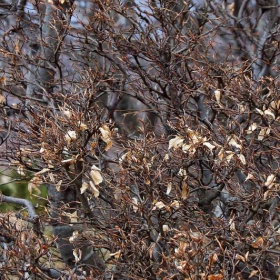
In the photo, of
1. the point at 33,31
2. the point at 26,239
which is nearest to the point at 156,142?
the point at 26,239

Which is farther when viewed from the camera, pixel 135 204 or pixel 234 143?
pixel 234 143

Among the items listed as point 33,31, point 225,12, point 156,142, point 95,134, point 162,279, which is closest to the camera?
point 162,279

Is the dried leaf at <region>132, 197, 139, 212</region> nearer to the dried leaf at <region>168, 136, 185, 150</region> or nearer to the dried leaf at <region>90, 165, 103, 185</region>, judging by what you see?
the dried leaf at <region>90, 165, 103, 185</region>

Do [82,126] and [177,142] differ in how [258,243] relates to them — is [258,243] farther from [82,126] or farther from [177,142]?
[82,126]

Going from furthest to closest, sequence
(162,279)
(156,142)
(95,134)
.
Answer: (156,142) < (95,134) < (162,279)

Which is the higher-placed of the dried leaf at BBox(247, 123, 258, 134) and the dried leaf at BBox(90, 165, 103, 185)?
the dried leaf at BBox(247, 123, 258, 134)

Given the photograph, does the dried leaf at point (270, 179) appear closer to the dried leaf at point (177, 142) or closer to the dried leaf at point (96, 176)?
the dried leaf at point (177, 142)

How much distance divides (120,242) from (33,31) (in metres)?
2.98

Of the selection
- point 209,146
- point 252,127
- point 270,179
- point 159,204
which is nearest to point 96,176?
point 159,204

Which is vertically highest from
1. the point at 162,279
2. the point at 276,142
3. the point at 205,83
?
the point at 205,83

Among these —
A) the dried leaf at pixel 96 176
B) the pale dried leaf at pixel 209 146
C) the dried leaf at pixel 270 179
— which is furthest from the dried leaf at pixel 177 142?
the dried leaf at pixel 270 179

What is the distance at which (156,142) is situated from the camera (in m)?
5.09

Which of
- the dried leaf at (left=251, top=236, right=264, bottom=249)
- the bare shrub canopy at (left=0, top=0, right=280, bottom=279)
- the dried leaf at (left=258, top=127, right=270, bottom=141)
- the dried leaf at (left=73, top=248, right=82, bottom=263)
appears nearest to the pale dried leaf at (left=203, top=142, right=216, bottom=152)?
the bare shrub canopy at (left=0, top=0, right=280, bottom=279)

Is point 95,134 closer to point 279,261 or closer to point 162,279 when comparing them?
point 162,279
